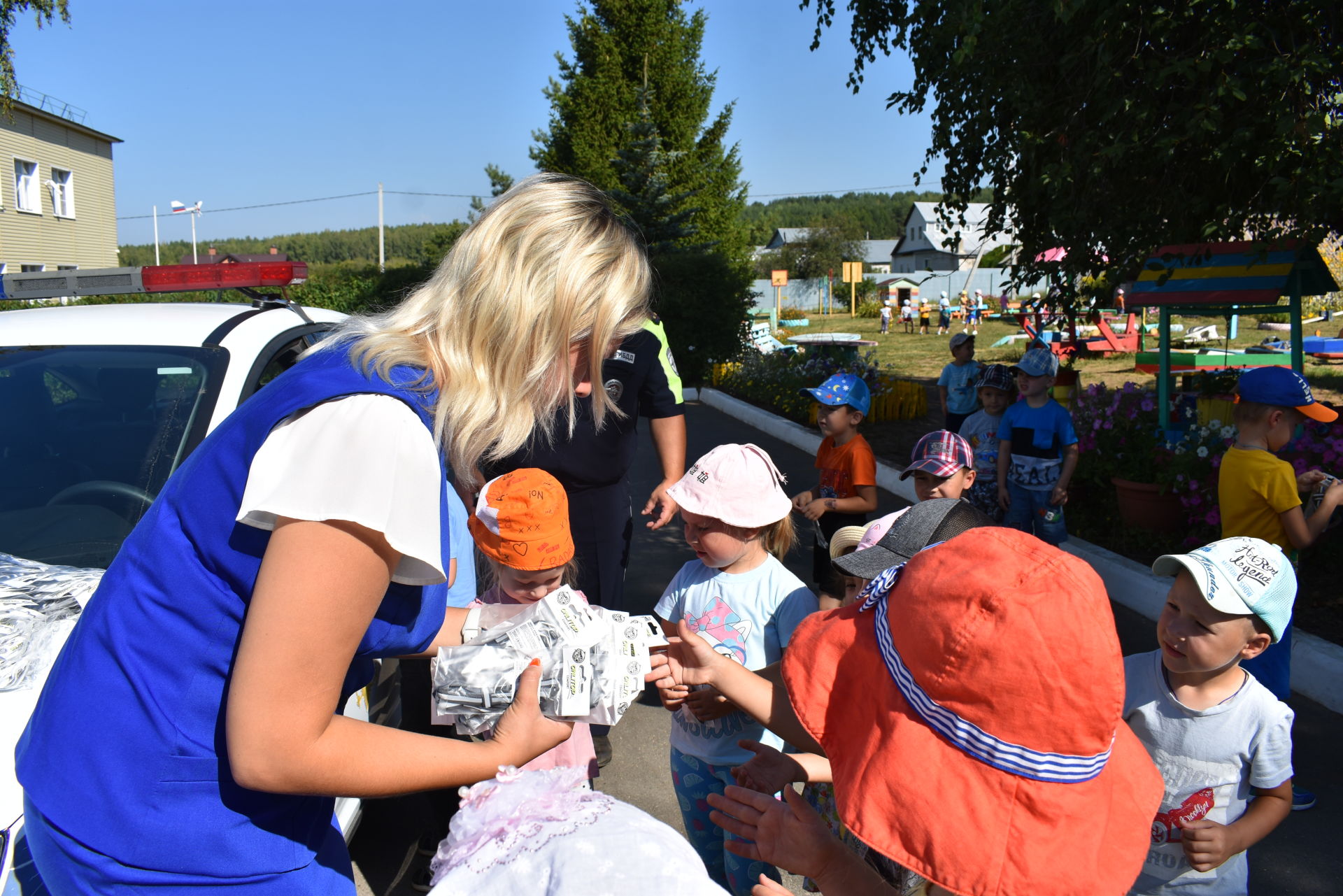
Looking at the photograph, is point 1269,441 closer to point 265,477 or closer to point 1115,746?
point 1115,746

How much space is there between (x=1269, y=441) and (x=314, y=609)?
12.4ft

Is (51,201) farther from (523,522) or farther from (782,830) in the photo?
(782,830)

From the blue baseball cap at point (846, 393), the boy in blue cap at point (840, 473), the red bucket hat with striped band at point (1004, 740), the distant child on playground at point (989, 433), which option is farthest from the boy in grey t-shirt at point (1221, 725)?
the distant child on playground at point (989, 433)

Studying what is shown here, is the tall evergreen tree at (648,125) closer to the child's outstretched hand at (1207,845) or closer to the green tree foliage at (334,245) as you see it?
the child's outstretched hand at (1207,845)

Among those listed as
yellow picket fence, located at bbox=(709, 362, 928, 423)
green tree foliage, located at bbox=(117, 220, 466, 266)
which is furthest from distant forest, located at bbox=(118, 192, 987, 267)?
yellow picket fence, located at bbox=(709, 362, 928, 423)

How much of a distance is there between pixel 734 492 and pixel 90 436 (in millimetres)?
2062

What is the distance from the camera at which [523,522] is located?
248cm

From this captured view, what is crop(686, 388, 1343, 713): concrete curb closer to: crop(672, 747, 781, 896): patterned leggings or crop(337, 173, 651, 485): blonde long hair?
crop(672, 747, 781, 896): patterned leggings

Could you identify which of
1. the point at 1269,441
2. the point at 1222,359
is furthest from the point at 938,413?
the point at 1269,441

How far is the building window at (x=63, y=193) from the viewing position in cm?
3444

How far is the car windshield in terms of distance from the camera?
260 centimetres

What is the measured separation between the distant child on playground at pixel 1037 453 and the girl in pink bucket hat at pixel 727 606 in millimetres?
3284

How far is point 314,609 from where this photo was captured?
3.69ft

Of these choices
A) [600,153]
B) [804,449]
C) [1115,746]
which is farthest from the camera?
[600,153]
